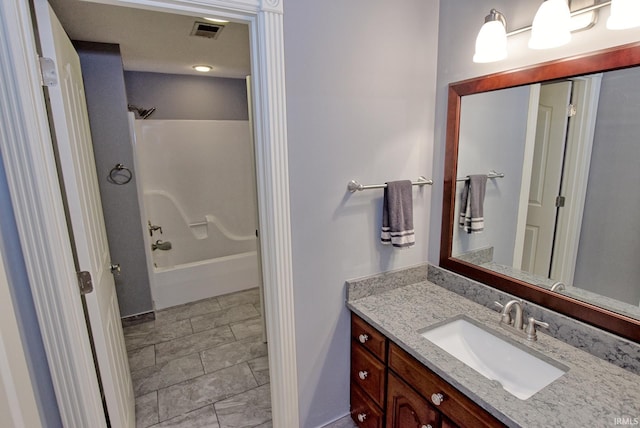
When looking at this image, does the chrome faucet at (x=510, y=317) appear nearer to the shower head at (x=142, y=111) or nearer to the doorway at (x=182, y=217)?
the doorway at (x=182, y=217)

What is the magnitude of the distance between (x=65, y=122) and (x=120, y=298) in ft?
7.11

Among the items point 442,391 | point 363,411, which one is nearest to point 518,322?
point 442,391

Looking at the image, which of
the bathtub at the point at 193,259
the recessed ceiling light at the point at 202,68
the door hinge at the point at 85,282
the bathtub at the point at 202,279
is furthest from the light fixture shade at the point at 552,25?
the bathtub at the point at 193,259

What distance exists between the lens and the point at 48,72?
1091 mm

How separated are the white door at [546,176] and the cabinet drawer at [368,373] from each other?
811 millimetres

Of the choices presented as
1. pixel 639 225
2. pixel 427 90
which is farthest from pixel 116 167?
pixel 639 225

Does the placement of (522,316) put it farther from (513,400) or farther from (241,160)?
(241,160)

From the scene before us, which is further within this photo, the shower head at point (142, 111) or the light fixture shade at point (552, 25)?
the shower head at point (142, 111)

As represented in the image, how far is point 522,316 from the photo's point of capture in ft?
4.39

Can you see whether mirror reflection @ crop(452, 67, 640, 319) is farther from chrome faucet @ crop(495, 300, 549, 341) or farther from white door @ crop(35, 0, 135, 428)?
white door @ crop(35, 0, 135, 428)

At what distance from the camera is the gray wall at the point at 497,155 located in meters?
1.45

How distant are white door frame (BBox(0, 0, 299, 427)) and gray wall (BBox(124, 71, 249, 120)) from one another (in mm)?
2487

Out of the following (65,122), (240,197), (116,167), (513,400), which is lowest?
(513,400)

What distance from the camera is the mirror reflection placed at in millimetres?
1120
